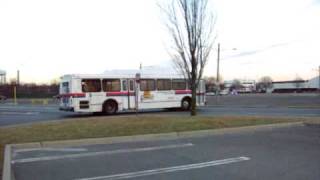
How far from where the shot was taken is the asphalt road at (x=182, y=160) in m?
8.60

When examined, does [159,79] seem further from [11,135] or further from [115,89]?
[11,135]

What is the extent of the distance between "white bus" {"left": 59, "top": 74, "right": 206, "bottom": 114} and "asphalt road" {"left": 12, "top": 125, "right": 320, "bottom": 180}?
13.2 meters

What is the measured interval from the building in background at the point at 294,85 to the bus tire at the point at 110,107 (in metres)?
139

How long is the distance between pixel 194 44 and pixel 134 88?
38.9ft

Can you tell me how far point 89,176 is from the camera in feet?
28.1

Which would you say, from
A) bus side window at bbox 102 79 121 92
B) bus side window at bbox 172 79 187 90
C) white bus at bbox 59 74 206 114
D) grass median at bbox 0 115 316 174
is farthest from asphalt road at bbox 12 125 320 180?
bus side window at bbox 172 79 187 90

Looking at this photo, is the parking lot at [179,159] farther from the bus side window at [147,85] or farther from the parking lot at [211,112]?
the bus side window at [147,85]

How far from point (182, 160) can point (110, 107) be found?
19.3m

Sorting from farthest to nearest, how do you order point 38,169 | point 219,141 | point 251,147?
point 219,141 < point 251,147 < point 38,169

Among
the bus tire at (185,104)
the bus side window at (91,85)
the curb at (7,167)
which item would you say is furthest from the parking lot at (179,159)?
the bus tire at (185,104)

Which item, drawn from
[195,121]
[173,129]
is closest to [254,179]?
[173,129]

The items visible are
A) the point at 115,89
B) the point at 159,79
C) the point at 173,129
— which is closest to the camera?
the point at 173,129

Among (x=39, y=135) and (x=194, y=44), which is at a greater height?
(x=194, y=44)

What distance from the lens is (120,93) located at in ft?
97.7
